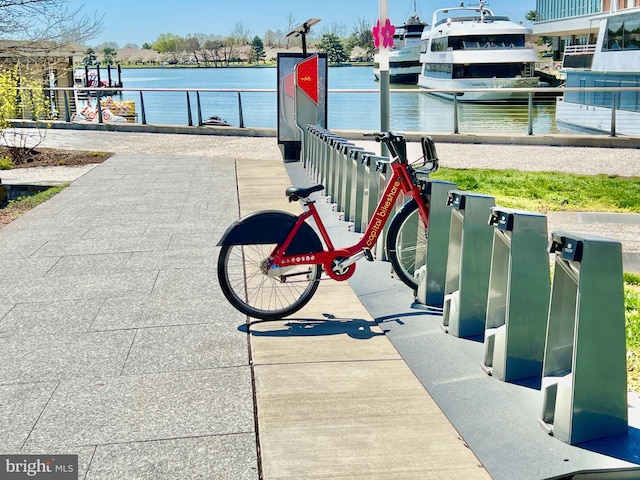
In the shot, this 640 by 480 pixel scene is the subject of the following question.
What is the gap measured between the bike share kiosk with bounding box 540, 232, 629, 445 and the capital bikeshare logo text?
2154mm

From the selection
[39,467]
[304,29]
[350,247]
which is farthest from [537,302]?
[304,29]

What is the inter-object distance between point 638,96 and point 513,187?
1364 centimetres

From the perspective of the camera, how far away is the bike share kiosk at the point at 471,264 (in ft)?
16.5

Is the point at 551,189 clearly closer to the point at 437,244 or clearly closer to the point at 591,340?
the point at 437,244

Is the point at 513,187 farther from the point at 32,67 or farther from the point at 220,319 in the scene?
the point at 32,67

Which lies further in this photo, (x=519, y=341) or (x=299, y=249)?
(x=299, y=249)

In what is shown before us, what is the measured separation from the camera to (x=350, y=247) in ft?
19.6

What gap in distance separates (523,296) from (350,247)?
187 cm

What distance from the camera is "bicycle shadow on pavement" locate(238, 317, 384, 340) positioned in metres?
5.54

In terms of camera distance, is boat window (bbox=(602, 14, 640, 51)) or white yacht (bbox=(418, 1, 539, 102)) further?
white yacht (bbox=(418, 1, 539, 102))

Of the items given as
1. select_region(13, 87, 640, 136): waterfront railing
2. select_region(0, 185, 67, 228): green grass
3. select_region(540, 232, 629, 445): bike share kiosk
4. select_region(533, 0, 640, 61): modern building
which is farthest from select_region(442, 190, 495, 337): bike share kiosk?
select_region(533, 0, 640, 61): modern building

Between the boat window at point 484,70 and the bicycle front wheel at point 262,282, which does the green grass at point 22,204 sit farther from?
the boat window at point 484,70

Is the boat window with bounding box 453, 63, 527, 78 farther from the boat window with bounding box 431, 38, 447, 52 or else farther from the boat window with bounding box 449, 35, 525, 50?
the boat window with bounding box 431, 38, 447, 52

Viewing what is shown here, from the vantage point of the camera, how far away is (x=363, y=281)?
6820mm
